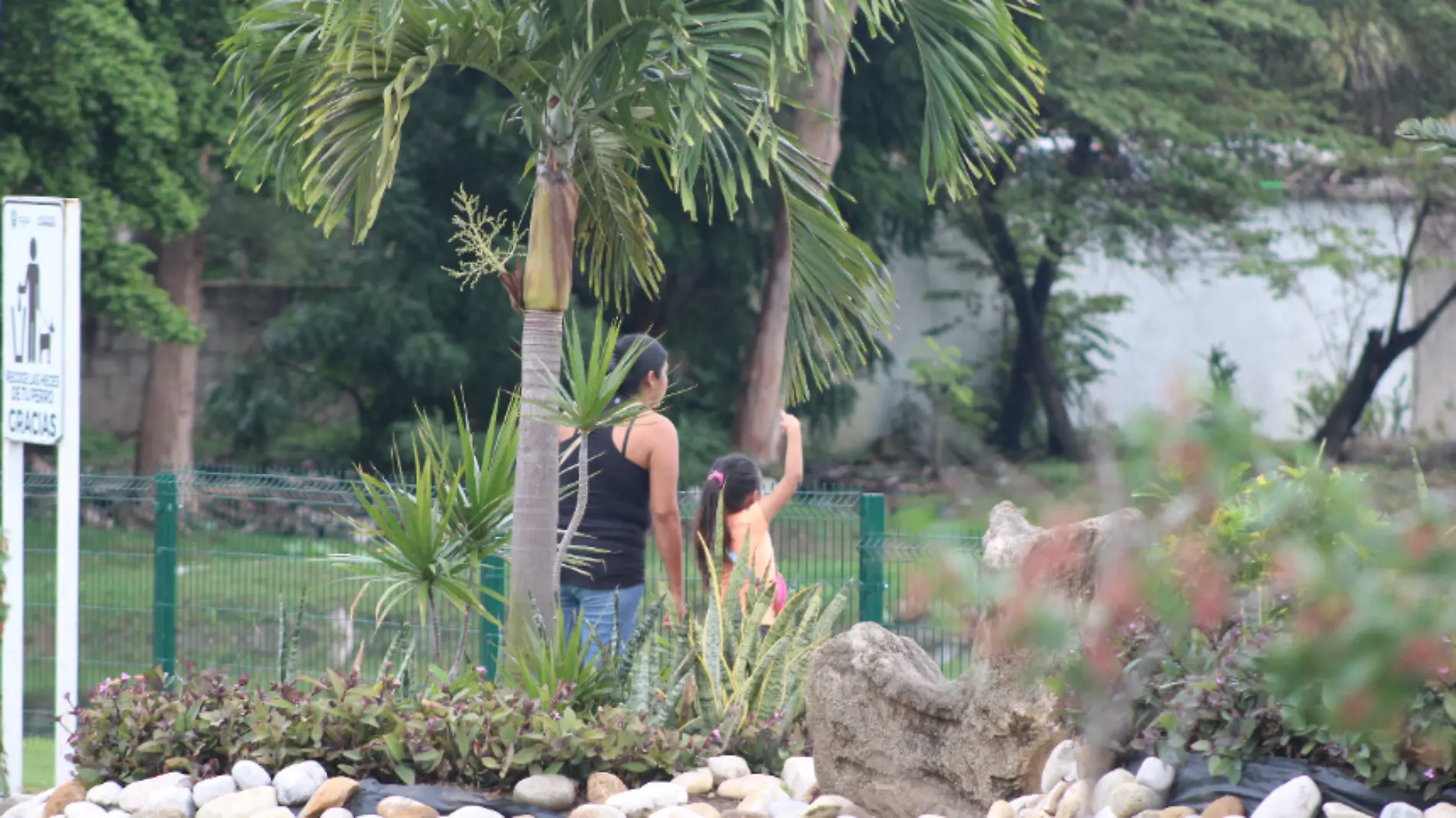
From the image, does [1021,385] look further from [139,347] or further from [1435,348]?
[139,347]

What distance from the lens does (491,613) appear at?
7328mm

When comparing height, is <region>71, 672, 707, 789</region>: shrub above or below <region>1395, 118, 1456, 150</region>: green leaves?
below

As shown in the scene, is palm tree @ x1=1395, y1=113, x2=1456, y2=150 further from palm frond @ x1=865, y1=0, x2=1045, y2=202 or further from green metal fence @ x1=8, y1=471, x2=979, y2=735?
green metal fence @ x1=8, y1=471, x2=979, y2=735

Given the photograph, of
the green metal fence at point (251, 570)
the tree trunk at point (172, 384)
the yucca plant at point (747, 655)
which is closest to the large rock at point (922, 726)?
the yucca plant at point (747, 655)

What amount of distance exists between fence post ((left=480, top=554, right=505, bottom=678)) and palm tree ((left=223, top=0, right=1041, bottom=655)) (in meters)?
1.54

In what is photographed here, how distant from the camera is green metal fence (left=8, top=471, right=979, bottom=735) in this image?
7227mm

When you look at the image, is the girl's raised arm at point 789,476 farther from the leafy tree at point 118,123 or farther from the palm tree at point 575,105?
the leafy tree at point 118,123

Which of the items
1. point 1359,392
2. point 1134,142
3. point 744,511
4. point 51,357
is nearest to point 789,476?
point 744,511

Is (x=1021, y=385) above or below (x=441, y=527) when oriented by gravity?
above

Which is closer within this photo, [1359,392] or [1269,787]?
[1269,787]

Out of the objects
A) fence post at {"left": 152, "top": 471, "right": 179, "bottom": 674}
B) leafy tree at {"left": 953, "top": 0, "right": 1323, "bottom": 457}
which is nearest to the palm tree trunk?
fence post at {"left": 152, "top": 471, "right": 179, "bottom": 674}

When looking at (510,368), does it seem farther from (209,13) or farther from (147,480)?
(147,480)

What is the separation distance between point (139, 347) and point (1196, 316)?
14.4 m

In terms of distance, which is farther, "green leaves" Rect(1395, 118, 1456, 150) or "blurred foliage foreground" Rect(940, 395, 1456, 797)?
"green leaves" Rect(1395, 118, 1456, 150)
